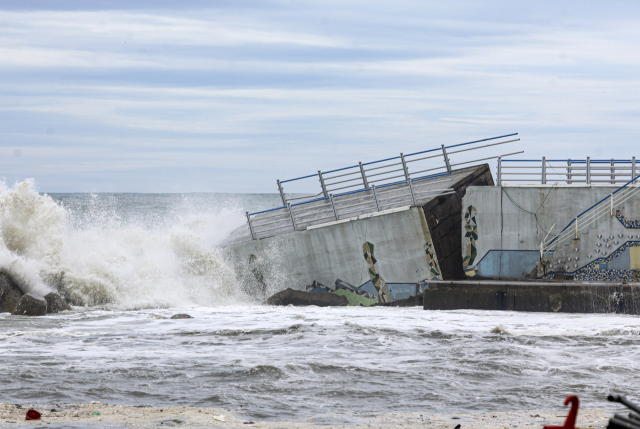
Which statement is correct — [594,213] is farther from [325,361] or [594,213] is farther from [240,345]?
[240,345]

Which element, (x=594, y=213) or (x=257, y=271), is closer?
(x=594, y=213)

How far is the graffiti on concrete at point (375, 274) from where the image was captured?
59.0 feet

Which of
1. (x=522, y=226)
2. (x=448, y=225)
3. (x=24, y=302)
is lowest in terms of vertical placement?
(x=24, y=302)

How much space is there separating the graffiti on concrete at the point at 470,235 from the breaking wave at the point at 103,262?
21.8 ft

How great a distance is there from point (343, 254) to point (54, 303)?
25.5 feet

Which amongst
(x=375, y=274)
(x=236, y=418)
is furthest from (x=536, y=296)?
(x=236, y=418)

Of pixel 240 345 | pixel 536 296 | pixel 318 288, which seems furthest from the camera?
pixel 318 288

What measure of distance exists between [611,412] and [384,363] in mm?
3583

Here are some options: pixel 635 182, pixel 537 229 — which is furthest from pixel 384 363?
pixel 635 182

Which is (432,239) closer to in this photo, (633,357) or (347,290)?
(347,290)

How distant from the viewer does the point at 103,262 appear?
19.4 metres

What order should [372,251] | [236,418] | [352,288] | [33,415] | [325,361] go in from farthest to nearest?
[352,288], [372,251], [325,361], [236,418], [33,415]

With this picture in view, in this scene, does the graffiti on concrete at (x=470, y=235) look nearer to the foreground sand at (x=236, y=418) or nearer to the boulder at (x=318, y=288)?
the boulder at (x=318, y=288)

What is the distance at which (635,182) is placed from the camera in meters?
18.2
